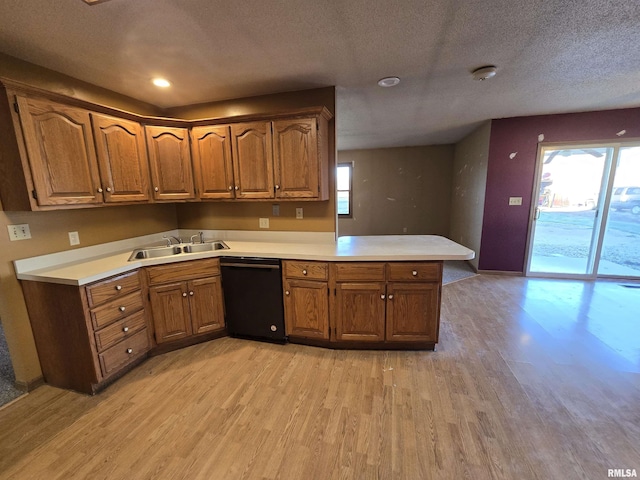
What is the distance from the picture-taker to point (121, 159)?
2.34m

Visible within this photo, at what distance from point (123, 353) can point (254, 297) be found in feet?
3.54

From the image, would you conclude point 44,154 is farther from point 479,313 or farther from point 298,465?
point 479,313

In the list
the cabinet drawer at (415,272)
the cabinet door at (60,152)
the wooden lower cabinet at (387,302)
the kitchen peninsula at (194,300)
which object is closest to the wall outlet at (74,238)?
the kitchen peninsula at (194,300)

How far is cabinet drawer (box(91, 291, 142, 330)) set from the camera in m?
1.91

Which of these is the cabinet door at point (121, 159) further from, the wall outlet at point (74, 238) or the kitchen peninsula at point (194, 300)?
the kitchen peninsula at point (194, 300)

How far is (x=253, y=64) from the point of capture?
211cm

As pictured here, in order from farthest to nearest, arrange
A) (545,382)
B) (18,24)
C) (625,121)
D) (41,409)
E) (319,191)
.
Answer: (625,121) < (319,191) < (545,382) < (41,409) < (18,24)

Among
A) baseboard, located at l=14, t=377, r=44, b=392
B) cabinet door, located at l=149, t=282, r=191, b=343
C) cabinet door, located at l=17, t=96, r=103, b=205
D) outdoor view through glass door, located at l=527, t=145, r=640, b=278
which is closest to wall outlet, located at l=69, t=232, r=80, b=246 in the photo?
cabinet door, located at l=17, t=96, r=103, b=205

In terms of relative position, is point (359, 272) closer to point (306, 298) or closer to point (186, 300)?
point (306, 298)

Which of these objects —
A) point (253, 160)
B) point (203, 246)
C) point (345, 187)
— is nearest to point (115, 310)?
point (203, 246)

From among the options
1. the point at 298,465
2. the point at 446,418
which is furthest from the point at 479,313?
the point at 298,465

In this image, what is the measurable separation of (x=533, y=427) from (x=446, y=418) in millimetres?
490

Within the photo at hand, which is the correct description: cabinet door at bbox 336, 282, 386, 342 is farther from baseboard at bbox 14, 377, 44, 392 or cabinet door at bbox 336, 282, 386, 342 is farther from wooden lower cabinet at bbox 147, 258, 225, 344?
baseboard at bbox 14, 377, 44, 392

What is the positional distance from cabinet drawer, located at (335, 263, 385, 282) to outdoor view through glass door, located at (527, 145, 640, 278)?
3.41 m
